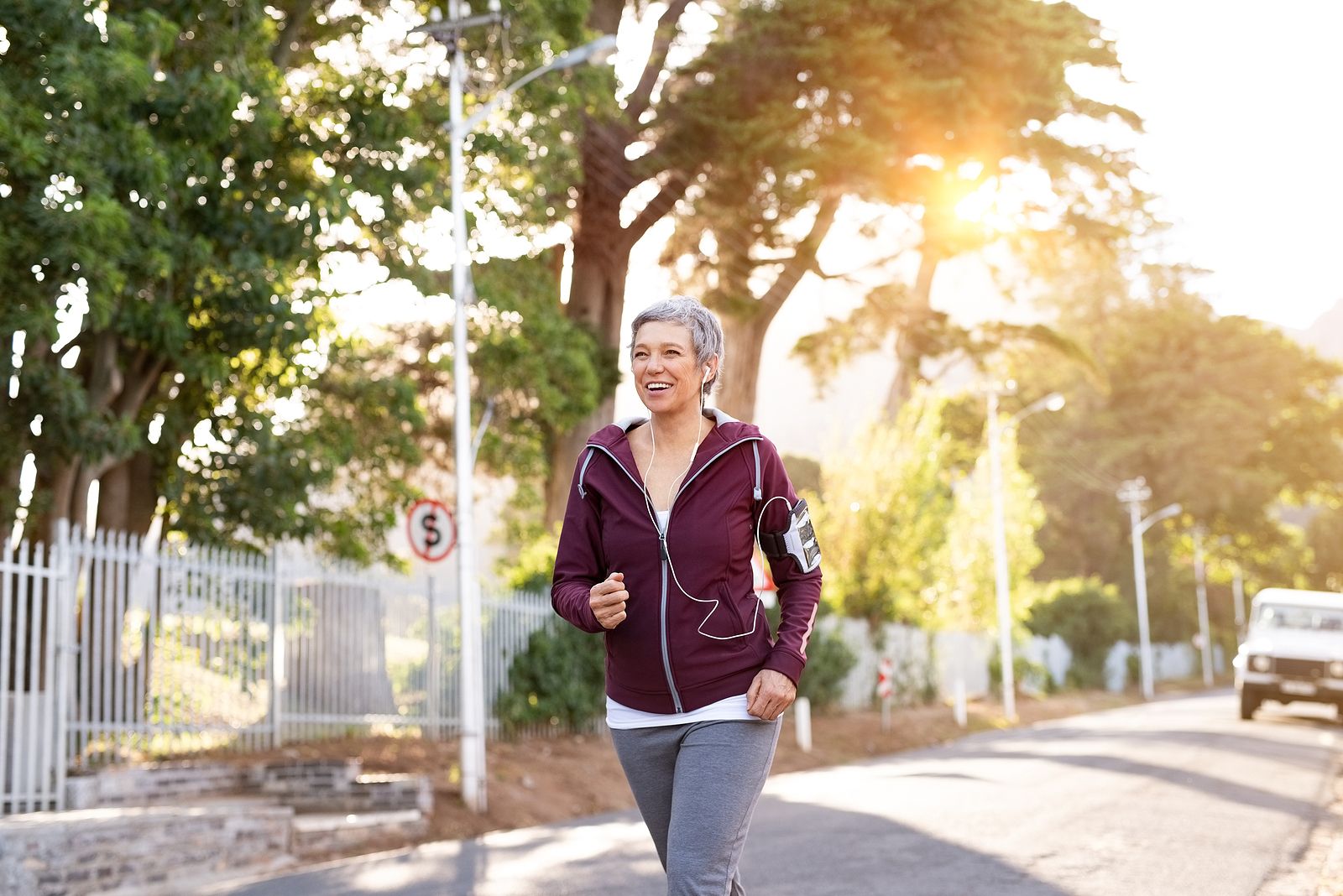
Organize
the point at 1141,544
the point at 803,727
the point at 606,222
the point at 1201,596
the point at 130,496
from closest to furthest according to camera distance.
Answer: the point at 130,496 → the point at 803,727 → the point at 606,222 → the point at 1141,544 → the point at 1201,596

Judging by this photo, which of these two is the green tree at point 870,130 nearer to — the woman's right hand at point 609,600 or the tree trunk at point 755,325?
the tree trunk at point 755,325

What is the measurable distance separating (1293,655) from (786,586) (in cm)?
2591

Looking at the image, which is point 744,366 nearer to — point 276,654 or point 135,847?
point 276,654

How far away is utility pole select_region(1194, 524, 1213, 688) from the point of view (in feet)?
231

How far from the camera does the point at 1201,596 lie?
74.8m

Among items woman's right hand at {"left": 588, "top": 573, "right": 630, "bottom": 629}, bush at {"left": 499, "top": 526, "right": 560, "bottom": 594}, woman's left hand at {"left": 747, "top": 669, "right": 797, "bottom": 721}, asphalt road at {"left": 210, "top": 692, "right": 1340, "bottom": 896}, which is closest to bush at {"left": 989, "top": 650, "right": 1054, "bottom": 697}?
bush at {"left": 499, "top": 526, "right": 560, "bottom": 594}

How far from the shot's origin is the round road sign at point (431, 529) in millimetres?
14078

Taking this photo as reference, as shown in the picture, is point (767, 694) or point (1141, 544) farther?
point (1141, 544)

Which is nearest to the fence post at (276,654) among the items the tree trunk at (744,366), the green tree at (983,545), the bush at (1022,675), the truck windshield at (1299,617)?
the tree trunk at (744,366)

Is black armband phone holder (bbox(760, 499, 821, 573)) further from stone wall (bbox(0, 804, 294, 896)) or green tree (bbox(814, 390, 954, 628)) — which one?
green tree (bbox(814, 390, 954, 628))

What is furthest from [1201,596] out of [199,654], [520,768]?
[199,654]

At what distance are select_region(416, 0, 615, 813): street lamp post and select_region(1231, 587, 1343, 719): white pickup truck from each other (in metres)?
18.0

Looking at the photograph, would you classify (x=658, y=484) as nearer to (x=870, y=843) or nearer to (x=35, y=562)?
(x=870, y=843)

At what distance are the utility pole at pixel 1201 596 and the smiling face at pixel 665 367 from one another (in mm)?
67209
